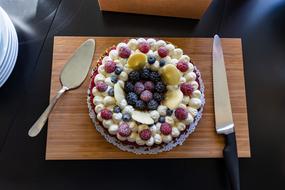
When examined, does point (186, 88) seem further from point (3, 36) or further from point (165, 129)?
point (3, 36)

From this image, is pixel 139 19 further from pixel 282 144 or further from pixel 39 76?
pixel 282 144

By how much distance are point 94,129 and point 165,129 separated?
160mm

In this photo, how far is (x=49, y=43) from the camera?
75 centimetres

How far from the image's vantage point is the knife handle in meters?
0.68

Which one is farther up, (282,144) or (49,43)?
(49,43)

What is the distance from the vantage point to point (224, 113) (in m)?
0.71

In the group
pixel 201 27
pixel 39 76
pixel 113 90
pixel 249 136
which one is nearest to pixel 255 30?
pixel 201 27

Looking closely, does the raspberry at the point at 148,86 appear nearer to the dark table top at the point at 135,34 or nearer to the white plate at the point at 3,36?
the dark table top at the point at 135,34

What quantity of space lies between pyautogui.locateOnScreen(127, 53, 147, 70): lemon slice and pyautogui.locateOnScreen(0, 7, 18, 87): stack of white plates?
240 mm

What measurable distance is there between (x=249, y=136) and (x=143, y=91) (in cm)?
27

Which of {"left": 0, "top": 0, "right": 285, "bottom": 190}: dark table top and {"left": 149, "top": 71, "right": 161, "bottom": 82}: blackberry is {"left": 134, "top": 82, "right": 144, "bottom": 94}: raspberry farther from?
{"left": 0, "top": 0, "right": 285, "bottom": 190}: dark table top

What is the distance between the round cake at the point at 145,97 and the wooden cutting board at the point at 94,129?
0.03 metres

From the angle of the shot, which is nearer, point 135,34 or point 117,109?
point 117,109

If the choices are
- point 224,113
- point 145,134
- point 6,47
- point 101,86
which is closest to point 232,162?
point 224,113
